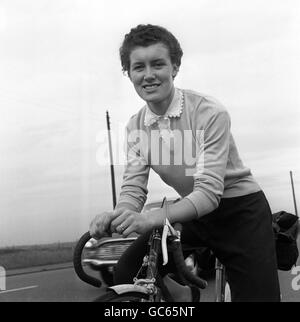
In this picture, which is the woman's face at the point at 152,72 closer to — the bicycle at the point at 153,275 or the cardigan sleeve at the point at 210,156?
the cardigan sleeve at the point at 210,156

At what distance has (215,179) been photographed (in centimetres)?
154

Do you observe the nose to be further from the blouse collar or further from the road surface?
the road surface

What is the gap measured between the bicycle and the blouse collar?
1.32 feet

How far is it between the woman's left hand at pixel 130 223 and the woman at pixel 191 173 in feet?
0.32

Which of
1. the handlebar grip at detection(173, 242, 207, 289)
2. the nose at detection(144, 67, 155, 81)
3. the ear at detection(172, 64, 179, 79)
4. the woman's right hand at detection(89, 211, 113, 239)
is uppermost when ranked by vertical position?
the ear at detection(172, 64, 179, 79)

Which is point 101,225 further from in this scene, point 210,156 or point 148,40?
point 148,40

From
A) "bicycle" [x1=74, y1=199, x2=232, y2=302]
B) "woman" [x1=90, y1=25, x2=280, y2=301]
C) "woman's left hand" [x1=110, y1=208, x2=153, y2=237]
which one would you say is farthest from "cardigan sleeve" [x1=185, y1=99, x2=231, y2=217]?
"woman's left hand" [x1=110, y1=208, x2=153, y2=237]

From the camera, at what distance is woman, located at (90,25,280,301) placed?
1561mm

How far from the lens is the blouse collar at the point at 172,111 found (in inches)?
66.9

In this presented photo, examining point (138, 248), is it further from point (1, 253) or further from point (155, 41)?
point (1, 253)

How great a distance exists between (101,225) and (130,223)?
104mm

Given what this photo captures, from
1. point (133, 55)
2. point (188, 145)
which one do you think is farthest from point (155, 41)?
point (188, 145)

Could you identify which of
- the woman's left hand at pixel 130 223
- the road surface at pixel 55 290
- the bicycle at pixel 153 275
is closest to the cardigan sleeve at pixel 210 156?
the bicycle at pixel 153 275
